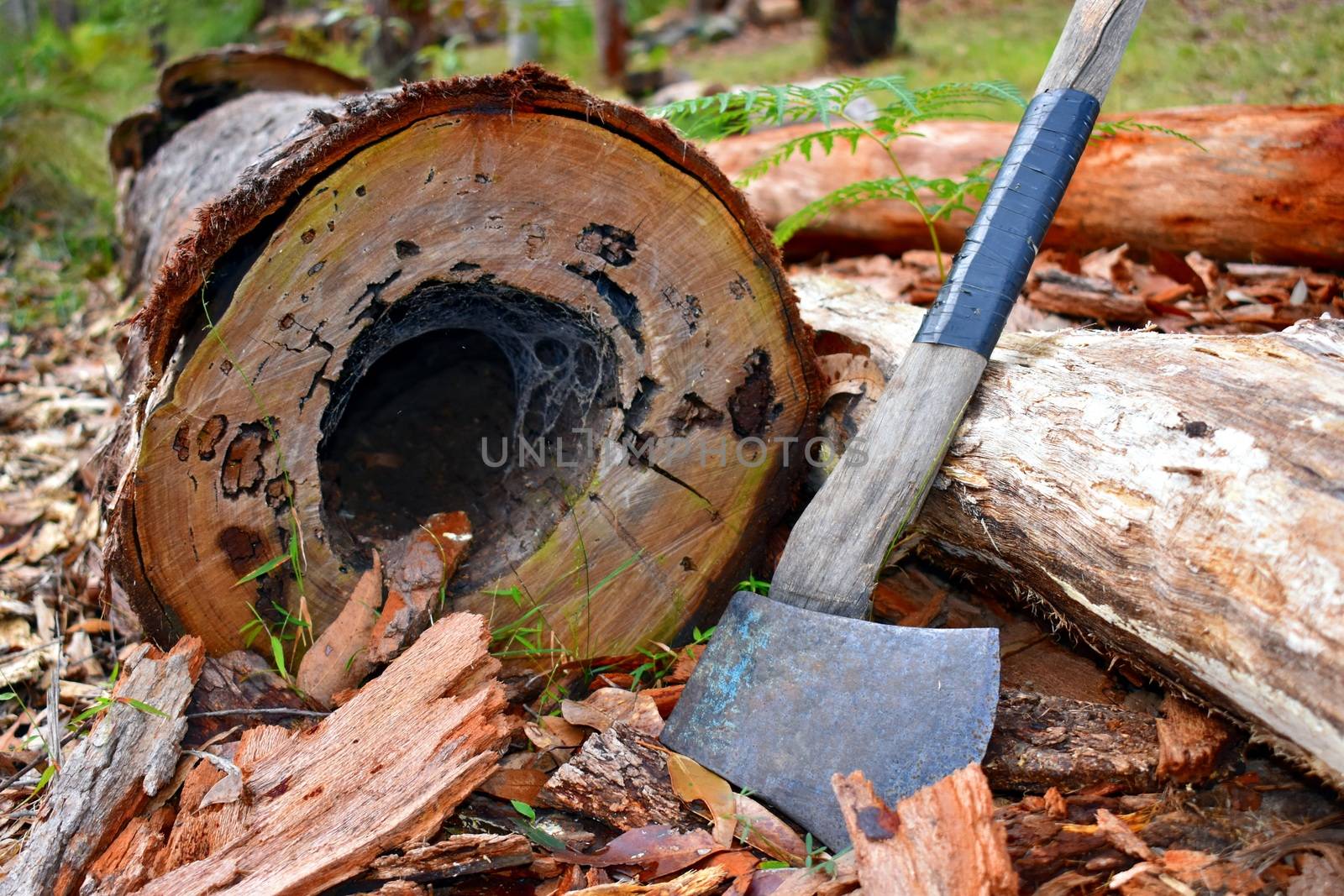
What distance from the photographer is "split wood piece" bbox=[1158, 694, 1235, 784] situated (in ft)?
5.77

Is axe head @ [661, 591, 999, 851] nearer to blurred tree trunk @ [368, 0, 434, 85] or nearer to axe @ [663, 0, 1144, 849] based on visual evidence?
axe @ [663, 0, 1144, 849]

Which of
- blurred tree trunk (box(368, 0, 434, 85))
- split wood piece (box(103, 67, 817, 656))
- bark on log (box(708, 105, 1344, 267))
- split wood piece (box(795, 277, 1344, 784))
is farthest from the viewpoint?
blurred tree trunk (box(368, 0, 434, 85))

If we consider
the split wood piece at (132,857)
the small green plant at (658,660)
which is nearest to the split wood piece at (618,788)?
the small green plant at (658,660)

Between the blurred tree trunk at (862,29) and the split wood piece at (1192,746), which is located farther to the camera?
the blurred tree trunk at (862,29)

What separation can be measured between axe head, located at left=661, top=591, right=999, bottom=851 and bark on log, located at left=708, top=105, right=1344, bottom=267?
1.27 metres

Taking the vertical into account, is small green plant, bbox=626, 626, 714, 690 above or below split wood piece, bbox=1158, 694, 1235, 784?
below

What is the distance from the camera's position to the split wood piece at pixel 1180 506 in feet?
4.80

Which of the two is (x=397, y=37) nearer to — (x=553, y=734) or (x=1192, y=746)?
(x=553, y=734)

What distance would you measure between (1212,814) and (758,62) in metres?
8.47

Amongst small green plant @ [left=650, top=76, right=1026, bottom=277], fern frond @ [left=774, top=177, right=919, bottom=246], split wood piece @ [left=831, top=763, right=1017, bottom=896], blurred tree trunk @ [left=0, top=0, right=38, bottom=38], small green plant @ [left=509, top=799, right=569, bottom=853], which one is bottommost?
small green plant @ [left=509, top=799, right=569, bottom=853]

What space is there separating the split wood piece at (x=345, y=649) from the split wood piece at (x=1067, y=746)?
52.6 inches

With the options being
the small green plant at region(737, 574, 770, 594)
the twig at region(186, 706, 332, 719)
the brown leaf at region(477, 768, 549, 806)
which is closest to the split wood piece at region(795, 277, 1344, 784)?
the small green plant at region(737, 574, 770, 594)

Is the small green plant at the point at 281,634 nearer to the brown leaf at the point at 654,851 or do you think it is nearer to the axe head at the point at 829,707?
the brown leaf at the point at 654,851

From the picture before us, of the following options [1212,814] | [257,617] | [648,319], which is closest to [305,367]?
[257,617]
